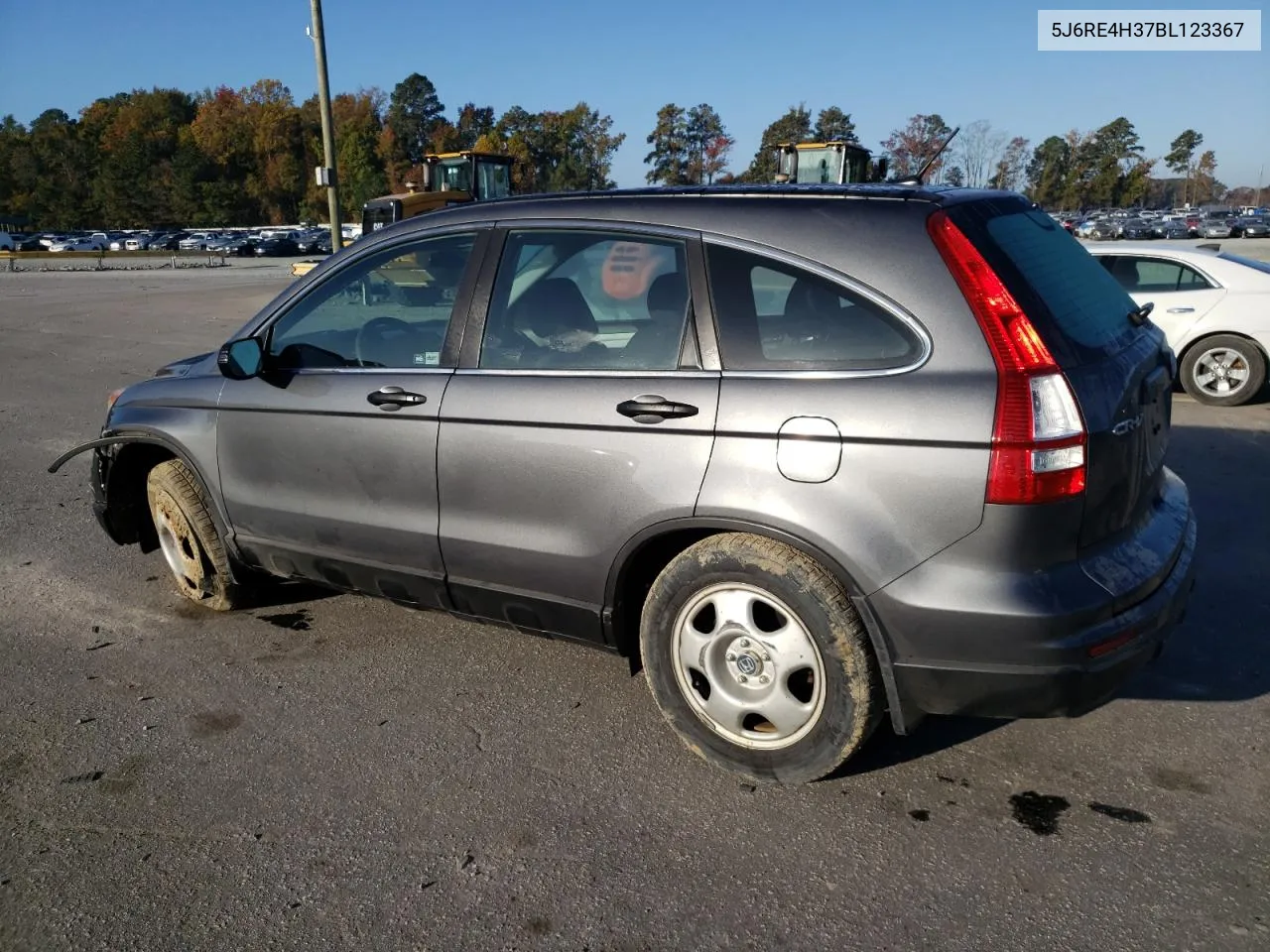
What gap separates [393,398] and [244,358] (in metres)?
0.78

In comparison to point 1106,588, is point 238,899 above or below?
below

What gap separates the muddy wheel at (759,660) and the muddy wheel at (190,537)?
2.30m

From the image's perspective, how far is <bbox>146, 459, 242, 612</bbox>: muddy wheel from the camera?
4402 mm

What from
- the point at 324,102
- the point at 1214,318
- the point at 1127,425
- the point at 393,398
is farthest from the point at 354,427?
the point at 324,102

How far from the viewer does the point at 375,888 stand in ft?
8.72

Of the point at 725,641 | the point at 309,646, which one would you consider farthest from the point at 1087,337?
the point at 309,646

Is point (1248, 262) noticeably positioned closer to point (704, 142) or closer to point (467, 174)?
point (467, 174)

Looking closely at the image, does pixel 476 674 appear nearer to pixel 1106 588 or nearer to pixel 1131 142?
pixel 1106 588

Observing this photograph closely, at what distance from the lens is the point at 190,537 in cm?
448

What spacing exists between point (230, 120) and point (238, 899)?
11565 cm

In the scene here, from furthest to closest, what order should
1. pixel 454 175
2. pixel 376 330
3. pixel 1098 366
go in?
pixel 454 175
pixel 376 330
pixel 1098 366

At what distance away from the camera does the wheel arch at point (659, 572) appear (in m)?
2.75

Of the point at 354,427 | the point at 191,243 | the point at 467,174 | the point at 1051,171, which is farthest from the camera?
the point at 1051,171

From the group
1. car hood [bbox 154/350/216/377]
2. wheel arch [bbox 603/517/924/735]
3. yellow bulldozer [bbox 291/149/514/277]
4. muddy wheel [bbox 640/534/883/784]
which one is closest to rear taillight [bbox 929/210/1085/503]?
wheel arch [bbox 603/517/924/735]
